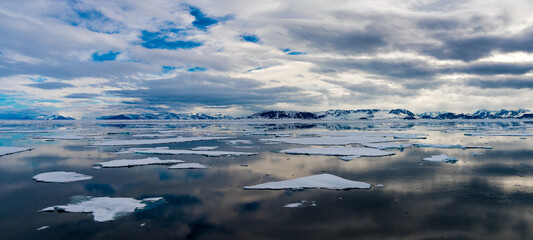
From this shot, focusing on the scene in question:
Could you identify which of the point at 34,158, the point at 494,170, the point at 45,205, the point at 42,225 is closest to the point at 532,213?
the point at 494,170

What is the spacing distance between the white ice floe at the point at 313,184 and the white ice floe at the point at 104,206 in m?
3.57

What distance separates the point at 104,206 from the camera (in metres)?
8.80

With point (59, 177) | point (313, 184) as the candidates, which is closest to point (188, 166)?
point (59, 177)

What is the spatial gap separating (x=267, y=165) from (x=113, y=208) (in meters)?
7.93

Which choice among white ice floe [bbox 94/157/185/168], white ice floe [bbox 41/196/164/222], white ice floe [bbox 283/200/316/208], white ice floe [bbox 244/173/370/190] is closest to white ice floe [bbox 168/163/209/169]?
white ice floe [bbox 94/157/185/168]

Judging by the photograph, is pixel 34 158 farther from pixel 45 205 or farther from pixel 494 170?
pixel 494 170

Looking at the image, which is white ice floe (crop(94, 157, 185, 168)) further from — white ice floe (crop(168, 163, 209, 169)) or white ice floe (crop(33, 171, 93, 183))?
white ice floe (crop(33, 171, 93, 183))

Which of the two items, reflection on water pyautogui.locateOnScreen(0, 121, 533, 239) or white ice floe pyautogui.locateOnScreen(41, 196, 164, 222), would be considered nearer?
reflection on water pyautogui.locateOnScreen(0, 121, 533, 239)

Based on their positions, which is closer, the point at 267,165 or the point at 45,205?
the point at 45,205

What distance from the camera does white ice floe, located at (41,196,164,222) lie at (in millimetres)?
8180

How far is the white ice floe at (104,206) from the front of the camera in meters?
8.18

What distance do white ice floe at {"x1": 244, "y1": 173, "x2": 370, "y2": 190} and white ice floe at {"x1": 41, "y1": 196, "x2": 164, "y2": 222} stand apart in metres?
3.57

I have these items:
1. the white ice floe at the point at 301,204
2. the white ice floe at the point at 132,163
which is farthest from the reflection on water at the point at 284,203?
the white ice floe at the point at 132,163

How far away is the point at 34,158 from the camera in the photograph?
59.2 ft
